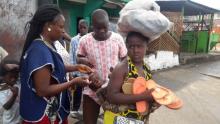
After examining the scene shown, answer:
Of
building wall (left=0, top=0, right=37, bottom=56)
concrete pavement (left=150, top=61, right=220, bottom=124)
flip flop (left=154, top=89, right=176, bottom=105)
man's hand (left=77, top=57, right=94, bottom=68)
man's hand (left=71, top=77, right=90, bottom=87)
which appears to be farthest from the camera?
concrete pavement (left=150, top=61, right=220, bottom=124)

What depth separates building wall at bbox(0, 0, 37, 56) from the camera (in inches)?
165

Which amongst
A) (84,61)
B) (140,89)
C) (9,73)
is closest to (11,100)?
(9,73)

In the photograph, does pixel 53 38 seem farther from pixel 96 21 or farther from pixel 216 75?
pixel 216 75

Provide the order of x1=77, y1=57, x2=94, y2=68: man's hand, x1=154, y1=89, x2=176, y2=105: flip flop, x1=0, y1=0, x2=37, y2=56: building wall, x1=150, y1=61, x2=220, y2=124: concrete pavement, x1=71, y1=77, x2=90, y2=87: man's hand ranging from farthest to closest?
x1=150, y1=61, x2=220, y2=124: concrete pavement → x1=0, y1=0, x2=37, y2=56: building wall → x1=77, y1=57, x2=94, y2=68: man's hand → x1=71, y1=77, x2=90, y2=87: man's hand → x1=154, y1=89, x2=176, y2=105: flip flop

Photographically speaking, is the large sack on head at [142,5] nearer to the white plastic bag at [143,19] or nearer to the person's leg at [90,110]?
the white plastic bag at [143,19]

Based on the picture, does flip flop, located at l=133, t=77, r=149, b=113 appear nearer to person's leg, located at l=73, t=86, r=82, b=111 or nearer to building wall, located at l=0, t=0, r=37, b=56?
building wall, located at l=0, t=0, r=37, b=56

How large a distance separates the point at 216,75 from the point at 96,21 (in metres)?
9.21

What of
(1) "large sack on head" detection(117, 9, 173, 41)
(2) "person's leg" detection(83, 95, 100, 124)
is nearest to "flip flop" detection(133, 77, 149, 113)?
(1) "large sack on head" detection(117, 9, 173, 41)

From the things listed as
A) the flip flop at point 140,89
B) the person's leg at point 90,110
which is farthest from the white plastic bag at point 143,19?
the person's leg at point 90,110

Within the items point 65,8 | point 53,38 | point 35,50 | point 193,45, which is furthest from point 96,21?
point 193,45

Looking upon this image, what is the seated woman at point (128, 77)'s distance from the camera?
2.17 m

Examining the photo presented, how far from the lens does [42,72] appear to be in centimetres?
211

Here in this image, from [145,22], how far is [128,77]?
0.43 m

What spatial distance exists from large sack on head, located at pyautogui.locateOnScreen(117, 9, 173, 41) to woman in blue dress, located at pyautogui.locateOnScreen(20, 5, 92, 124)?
0.52 meters
